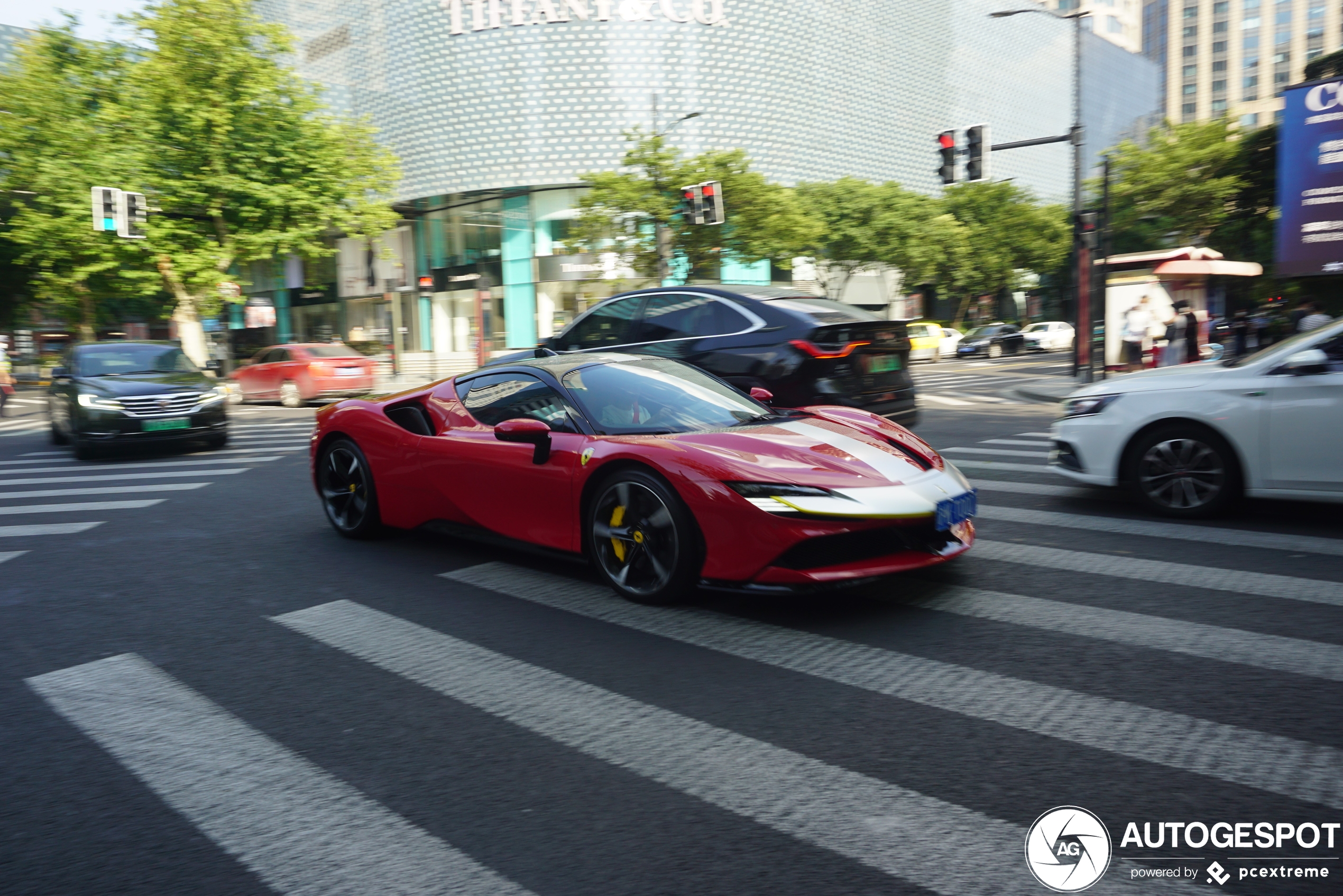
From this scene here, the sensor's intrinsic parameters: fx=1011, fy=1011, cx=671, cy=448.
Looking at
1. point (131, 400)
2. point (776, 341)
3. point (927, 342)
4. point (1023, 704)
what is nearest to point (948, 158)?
point (776, 341)

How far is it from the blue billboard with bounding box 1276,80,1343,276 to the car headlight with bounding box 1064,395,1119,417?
922 inches

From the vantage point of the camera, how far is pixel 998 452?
10.3m

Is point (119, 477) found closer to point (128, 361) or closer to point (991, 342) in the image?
point (128, 361)

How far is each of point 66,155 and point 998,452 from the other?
3084 cm

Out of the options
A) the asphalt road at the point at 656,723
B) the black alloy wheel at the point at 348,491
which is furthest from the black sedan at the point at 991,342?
the black alloy wheel at the point at 348,491

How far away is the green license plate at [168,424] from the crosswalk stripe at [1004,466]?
30.4ft

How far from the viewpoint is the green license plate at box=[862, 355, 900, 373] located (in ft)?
29.2

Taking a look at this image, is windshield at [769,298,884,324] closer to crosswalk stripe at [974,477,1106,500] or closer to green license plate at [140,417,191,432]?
crosswalk stripe at [974,477,1106,500]

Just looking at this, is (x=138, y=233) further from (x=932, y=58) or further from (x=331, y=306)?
(x=932, y=58)

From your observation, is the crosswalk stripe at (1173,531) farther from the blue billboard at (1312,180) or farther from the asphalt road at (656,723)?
the blue billboard at (1312,180)

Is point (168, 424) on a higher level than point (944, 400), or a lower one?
higher

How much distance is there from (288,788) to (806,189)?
49.8 meters

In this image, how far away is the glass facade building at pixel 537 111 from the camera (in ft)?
154

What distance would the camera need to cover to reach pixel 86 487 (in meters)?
9.97
